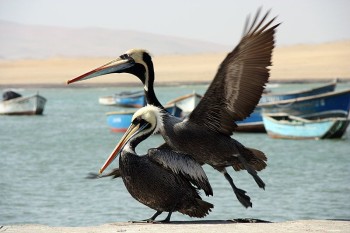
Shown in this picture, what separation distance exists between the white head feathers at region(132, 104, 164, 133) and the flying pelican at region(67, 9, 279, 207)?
5cm

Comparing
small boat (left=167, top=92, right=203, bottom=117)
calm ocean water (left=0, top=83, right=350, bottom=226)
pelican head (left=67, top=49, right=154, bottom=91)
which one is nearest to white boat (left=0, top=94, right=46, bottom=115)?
calm ocean water (left=0, top=83, right=350, bottom=226)

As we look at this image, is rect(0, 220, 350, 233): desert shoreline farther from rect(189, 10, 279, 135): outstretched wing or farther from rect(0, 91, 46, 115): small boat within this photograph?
rect(0, 91, 46, 115): small boat

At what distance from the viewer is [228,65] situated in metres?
6.25

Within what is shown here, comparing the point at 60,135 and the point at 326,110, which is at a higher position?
the point at 326,110

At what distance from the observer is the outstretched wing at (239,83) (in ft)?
19.9

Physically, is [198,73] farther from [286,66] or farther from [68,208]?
[68,208]

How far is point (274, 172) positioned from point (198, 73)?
70271 mm

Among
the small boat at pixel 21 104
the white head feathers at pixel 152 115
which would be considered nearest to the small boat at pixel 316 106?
the small boat at pixel 21 104

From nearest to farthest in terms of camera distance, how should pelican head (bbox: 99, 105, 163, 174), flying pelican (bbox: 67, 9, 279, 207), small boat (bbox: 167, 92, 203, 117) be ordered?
1. pelican head (bbox: 99, 105, 163, 174)
2. flying pelican (bbox: 67, 9, 279, 207)
3. small boat (bbox: 167, 92, 203, 117)

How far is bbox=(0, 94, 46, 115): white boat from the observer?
125 ft

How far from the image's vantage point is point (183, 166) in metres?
5.66

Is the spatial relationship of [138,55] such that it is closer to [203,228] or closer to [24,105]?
[203,228]

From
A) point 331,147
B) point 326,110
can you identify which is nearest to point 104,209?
point 331,147

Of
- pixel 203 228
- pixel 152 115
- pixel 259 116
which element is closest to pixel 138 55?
pixel 152 115
